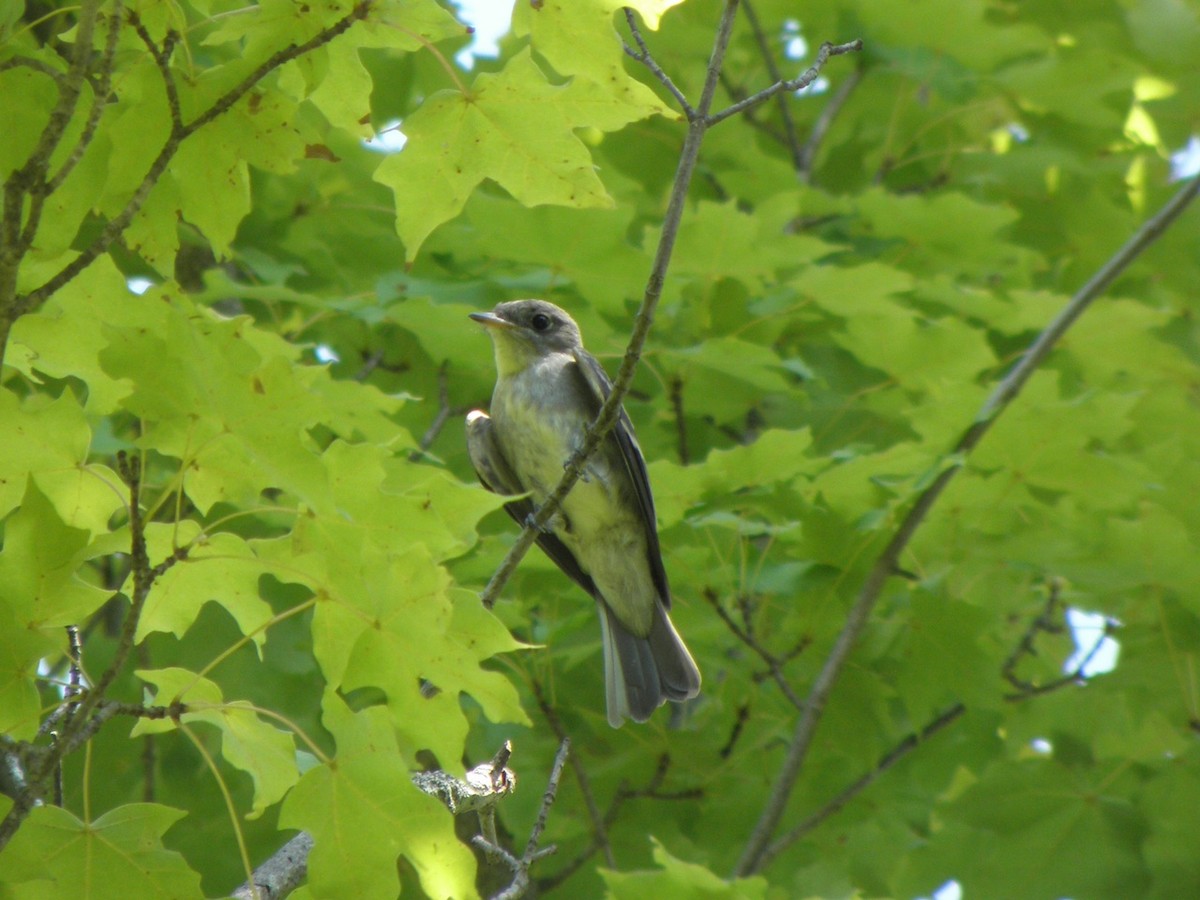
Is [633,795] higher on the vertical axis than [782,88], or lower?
lower

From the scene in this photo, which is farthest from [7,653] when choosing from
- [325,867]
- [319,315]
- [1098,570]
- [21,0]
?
[1098,570]

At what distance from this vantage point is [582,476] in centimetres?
523

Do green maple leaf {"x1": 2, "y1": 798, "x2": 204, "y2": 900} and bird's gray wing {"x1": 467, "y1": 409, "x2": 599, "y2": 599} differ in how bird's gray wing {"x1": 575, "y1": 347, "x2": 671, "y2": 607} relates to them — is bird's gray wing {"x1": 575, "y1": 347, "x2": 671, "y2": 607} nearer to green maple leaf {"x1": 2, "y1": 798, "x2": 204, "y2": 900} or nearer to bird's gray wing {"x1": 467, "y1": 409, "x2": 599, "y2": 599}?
bird's gray wing {"x1": 467, "y1": 409, "x2": 599, "y2": 599}

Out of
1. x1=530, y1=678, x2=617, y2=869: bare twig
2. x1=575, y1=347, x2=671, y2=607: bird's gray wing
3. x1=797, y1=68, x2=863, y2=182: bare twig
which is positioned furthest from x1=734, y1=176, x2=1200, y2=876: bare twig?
x1=797, y1=68, x2=863, y2=182: bare twig

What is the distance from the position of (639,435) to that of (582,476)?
0.64 meters

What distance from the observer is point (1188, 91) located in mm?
6938

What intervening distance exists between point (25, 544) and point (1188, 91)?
634cm

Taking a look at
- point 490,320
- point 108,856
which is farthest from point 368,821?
point 490,320

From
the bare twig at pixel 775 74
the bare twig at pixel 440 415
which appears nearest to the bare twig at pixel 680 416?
the bare twig at pixel 440 415

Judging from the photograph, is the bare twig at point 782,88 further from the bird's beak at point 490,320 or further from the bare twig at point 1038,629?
the bare twig at point 1038,629

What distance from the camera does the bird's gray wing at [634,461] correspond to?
15.8 feet

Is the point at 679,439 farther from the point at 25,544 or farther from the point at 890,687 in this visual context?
the point at 25,544

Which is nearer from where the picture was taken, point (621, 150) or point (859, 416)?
point (859, 416)

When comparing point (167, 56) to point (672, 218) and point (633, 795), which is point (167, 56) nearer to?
point (672, 218)
